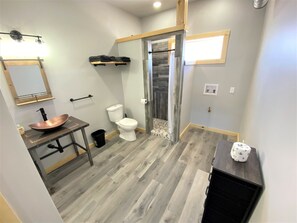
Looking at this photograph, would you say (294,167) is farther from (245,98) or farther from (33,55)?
(33,55)

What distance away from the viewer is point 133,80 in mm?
2918

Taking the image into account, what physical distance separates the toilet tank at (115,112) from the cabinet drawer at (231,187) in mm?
2277

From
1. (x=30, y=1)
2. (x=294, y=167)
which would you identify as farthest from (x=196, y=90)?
(x=30, y=1)

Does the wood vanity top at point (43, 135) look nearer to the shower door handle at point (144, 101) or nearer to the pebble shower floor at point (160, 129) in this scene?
the shower door handle at point (144, 101)

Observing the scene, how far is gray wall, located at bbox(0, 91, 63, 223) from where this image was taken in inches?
22.0

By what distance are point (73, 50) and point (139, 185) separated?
240 cm

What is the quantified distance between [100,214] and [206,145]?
2155 millimetres

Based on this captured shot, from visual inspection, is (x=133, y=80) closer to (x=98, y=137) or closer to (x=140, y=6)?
(x=98, y=137)

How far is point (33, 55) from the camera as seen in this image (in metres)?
1.78

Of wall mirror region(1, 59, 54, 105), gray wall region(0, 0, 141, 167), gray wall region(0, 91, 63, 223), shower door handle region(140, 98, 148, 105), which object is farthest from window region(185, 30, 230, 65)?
gray wall region(0, 91, 63, 223)

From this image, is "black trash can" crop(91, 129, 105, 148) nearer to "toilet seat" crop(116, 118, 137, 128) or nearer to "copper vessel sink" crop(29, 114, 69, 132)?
"toilet seat" crop(116, 118, 137, 128)

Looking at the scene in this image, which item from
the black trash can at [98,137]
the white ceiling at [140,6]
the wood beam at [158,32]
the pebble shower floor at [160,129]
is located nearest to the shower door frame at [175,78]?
the wood beam at [158,32]

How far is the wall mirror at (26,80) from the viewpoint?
1629mm

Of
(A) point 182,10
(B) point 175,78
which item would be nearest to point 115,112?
(B) point 175,78
